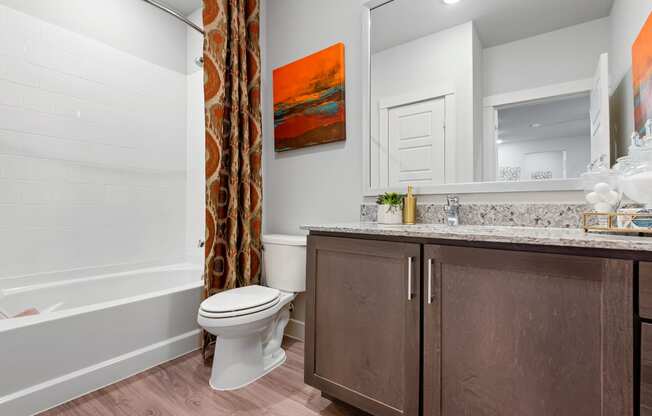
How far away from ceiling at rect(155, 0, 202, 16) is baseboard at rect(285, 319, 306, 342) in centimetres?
273

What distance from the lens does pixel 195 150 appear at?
9.18 ft

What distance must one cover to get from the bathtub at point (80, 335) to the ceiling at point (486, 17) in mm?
1989

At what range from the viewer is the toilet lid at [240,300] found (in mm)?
1544

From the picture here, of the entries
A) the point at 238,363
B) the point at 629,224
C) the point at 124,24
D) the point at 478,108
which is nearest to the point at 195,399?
the point at 238,363

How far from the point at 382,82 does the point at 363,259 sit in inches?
43.6

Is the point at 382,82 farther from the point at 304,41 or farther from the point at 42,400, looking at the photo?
the point at 42,400

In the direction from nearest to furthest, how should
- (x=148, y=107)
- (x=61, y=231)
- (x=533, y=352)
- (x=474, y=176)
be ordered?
(x=533, y=352) < (x=474, y=176) < (x=61, y=231) < (x=148, y=107)

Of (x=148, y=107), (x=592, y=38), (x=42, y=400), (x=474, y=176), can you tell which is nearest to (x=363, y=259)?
(x=474, y=176)

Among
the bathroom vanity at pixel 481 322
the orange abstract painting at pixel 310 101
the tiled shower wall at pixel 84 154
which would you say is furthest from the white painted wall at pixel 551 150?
the tiled shower wall at pixel 84 154

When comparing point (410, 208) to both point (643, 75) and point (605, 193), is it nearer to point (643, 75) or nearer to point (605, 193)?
point (605, 193)

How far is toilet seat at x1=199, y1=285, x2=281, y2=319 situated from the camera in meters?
1.52

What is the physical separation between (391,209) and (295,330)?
1.18 m

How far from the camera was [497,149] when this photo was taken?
4.75 ft

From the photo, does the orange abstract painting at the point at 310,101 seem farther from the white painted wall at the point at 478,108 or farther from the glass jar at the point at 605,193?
the glass jar at the point at 605,193
